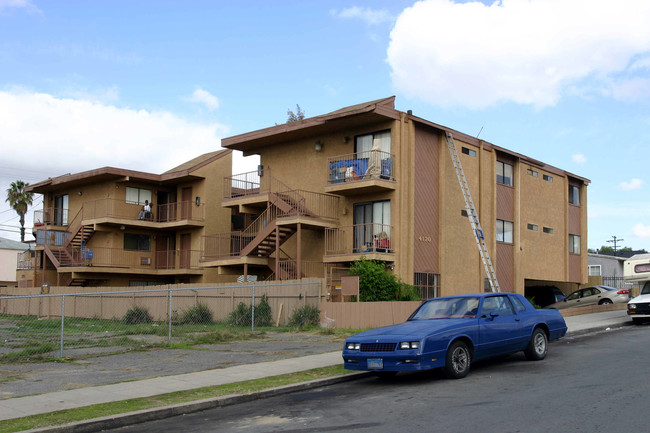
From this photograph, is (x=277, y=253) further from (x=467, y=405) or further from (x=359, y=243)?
(x=467, y=405)

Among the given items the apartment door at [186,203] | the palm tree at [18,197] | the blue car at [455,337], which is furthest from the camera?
the palm tree at [18,197]

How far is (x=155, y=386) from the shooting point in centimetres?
1128

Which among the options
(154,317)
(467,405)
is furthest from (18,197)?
(467,405)

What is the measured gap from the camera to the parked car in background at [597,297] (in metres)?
31.0

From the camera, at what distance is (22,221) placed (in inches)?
2618

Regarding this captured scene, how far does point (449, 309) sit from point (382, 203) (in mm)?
14053

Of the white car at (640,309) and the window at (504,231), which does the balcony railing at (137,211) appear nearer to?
the window at (504,231)

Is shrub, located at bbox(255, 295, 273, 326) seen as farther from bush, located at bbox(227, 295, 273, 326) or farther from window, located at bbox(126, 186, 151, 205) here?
window, located at bbox(126, 186, 151, 205)

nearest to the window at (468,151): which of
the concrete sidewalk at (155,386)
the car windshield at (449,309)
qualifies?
the concrete sidewalk at (155,386)

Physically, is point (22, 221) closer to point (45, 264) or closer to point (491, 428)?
point (45, 264)

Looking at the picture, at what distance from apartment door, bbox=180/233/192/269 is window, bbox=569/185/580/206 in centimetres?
2182

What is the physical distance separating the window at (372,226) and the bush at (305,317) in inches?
158

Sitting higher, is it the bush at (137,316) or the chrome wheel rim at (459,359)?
the chrome wheel rim at (459,359)

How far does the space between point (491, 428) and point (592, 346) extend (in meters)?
9.28
